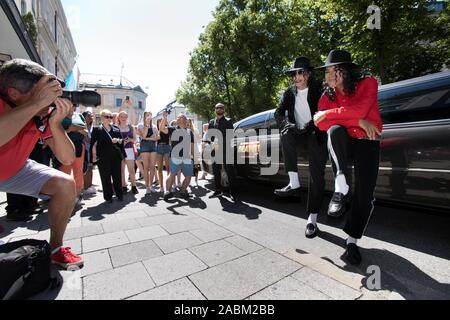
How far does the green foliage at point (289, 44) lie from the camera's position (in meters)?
11.8

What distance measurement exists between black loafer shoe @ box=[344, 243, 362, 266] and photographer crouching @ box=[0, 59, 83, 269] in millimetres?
2312

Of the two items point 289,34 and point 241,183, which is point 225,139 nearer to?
point 241,183

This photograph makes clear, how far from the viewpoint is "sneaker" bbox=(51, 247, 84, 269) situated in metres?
2.29

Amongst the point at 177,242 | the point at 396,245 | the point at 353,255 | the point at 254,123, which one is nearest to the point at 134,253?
the point at 177,242

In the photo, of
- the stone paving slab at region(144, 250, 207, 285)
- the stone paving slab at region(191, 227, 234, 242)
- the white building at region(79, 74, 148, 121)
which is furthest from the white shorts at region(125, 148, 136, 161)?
the white building at region(79, 74, 148, 121)

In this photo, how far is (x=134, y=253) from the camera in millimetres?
2588

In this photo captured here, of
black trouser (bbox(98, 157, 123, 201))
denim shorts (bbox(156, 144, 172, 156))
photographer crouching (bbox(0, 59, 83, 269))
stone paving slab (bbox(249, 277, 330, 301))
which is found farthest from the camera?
denim shorts (bbox(156, 144, 172, 156))

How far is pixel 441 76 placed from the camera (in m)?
2.82

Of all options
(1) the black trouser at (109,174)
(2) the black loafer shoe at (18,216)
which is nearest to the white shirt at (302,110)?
(1) the black trouser at (109,174)

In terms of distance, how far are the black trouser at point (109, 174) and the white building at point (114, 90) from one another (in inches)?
2144

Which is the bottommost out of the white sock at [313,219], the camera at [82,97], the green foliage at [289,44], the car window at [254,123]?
the white sock at [313,219]

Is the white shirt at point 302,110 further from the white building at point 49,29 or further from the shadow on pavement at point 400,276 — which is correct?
the white building at point 49,29

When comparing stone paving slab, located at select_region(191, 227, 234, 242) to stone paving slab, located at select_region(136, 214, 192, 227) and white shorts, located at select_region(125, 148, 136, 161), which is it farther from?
white shorts, located at select_region(125, 148, 136, 161)

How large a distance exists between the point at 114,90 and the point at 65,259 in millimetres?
62275
